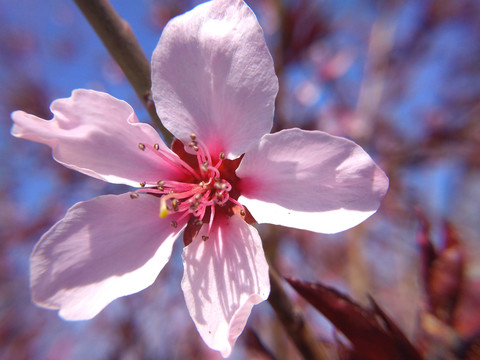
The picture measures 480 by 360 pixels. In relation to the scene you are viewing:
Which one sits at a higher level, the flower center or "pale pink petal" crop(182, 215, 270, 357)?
the flower center

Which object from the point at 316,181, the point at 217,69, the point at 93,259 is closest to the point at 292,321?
the point at 316,181

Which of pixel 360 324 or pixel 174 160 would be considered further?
pixel 174 160

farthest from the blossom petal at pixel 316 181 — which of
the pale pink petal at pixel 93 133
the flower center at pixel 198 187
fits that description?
the pale pink petal at pixel 93 133

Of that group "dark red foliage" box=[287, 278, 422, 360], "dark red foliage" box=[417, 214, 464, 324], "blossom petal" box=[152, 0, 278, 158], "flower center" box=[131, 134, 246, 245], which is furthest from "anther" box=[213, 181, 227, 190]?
"dark red foliage" box=[417, 214, 464, 324]

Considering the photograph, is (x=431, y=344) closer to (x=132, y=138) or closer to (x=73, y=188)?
(x=132, y=138)

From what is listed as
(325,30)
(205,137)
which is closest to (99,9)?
(205,137)

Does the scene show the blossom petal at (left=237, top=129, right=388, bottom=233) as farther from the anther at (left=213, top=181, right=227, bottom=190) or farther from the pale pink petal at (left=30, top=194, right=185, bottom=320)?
the pale pink petal at (left=30, top=194, right=185, bottom=320)

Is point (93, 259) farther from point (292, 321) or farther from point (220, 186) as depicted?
point (292, 321)
